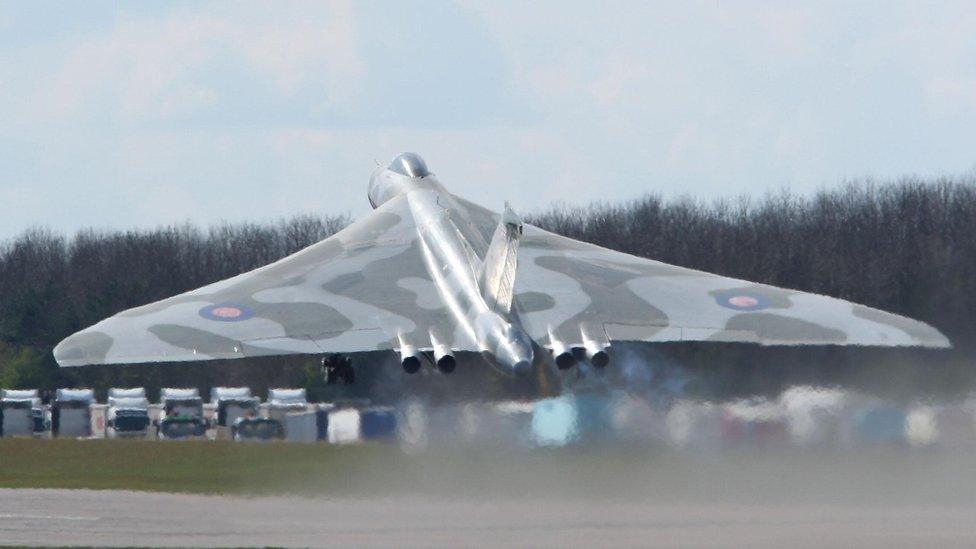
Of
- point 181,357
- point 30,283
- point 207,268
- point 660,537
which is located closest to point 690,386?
point 660,537

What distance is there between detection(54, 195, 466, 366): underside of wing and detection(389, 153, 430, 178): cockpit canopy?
3.77 meters


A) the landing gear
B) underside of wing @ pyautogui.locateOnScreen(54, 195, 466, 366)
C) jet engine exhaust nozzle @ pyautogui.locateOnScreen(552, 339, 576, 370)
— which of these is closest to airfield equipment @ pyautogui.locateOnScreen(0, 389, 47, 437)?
underside of wing @ pyautogui.locateOnScreen(54, 195, 466, 366)

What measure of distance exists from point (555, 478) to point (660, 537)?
253 centimetres

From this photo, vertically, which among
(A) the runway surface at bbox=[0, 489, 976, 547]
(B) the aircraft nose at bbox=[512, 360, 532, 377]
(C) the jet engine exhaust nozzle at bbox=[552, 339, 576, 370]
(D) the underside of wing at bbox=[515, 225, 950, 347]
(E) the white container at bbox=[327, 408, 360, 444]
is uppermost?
(D) the underside of wing at bbox=[515, 225, 950, 347]

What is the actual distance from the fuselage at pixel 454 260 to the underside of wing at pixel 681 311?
2.31ft

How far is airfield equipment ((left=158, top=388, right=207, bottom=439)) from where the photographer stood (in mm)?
39031

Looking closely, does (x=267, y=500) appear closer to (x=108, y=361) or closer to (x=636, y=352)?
(x=108, y=361)

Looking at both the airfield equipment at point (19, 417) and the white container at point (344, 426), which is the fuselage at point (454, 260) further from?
the airfield equipment at point (19, 417)

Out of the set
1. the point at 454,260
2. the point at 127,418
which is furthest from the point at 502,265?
the point at 127,418

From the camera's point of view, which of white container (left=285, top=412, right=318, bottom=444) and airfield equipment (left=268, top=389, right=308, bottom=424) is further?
airfield equipment (left=268, top=389, right=308, bottom=424)

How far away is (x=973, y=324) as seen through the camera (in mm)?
28172

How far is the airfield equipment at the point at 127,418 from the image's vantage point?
40406mm

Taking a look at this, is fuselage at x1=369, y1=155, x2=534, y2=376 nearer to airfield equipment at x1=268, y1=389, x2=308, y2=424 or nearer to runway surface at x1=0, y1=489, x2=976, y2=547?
runway surface at x1=0, y1=489, x2=976, y2=547

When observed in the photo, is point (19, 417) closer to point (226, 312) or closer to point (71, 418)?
point (71, 418)
